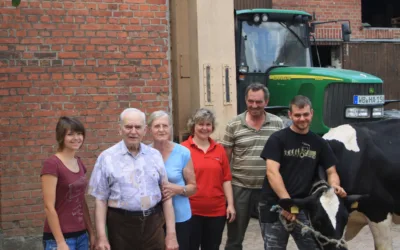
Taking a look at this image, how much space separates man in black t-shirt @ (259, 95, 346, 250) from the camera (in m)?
4.58

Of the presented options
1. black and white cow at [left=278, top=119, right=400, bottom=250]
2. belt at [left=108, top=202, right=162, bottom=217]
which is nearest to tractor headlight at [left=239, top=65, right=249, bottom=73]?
black and white cow at [left=278, top=119, right=400, bottom=250]

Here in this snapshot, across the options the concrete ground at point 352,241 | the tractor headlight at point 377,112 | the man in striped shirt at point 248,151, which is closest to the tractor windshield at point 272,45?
the tractor headlight at point 377,112

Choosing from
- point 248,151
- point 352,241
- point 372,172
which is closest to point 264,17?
point 352,241

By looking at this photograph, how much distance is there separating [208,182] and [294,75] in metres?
4.76

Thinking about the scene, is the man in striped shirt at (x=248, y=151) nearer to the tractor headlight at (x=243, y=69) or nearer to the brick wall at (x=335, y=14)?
the tractor headlight at (x=243, y=69)

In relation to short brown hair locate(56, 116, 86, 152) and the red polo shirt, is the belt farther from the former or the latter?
the red polo shirt

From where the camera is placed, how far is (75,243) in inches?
164

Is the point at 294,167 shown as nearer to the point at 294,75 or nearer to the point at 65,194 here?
the point at 65,194

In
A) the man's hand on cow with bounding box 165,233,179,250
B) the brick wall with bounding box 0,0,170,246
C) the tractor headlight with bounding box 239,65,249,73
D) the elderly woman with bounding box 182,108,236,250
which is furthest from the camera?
the tractor headlight with bounding box 239,65,249,73

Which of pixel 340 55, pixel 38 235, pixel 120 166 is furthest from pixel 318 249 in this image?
pixel 340 55

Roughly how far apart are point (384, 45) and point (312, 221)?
12053 mm

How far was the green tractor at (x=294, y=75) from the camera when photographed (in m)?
9.27

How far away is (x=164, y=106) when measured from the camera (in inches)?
284

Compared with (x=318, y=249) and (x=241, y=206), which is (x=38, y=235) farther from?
(x=318, y=249)
